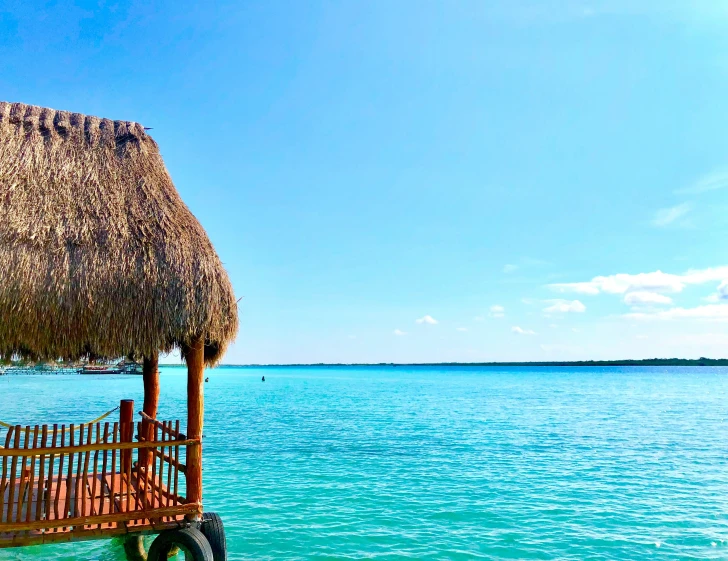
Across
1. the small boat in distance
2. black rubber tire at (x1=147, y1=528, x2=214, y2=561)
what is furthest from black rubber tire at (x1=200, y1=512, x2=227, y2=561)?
the small boat in distance

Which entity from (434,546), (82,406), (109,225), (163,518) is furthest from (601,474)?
(82,406)

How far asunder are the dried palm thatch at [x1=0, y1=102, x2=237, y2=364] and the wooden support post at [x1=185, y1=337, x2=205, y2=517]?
231 millimetres

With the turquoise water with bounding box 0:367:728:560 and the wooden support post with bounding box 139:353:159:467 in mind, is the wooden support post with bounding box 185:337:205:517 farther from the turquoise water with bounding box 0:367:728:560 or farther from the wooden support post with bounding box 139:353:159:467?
the turquoise water with bounding box 0:367:728:560

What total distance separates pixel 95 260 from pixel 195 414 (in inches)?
92.0

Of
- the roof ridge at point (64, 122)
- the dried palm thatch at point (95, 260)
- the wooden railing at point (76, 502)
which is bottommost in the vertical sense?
the wooden railing at point (76, 502)

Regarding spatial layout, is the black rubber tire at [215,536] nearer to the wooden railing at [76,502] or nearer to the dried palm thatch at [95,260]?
the wooden railing at [76,502]

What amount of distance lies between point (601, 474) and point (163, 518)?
1425cm

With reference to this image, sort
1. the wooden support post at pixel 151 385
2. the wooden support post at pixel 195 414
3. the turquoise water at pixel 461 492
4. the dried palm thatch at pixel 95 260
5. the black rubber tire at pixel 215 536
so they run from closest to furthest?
the dried palm thatch at pixel 95 260, the black rubber tire at pixel 215 536, the wooden support post at pixel 195 414, the wooden support post at pixel 151 385, the turquoise water at pixel 461 492

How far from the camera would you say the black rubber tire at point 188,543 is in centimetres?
614

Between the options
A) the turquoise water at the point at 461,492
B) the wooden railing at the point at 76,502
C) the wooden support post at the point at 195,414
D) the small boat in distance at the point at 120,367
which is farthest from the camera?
the small boat in distance at the point at 120,367

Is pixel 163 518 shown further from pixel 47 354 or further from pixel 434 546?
pixel 434 546

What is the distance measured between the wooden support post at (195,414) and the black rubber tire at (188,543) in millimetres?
291

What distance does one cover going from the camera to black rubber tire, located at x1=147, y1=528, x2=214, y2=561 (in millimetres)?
6137

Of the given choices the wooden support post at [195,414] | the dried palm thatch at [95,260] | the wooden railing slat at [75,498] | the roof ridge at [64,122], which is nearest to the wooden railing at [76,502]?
the wooden railing slat at [75,498]
